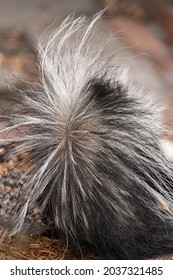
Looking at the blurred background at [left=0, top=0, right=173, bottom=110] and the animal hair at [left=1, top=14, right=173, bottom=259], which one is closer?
the animal hair at [left=1, top=14, right=173, bottom=259]

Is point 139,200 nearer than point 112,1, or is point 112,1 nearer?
point 139,200

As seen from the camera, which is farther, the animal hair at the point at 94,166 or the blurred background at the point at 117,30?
the blurred background at the point at 117,30

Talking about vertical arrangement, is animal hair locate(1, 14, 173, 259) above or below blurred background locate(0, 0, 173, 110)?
below

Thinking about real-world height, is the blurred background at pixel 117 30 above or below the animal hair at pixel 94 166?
above

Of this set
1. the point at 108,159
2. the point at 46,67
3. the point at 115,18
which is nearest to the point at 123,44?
the point at 115,18

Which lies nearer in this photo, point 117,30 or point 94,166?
point 94,166

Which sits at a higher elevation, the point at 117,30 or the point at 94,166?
the point at 117,30
